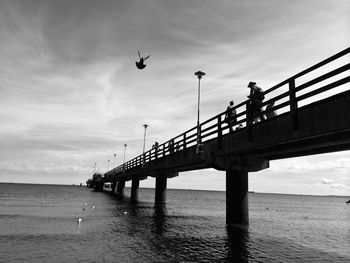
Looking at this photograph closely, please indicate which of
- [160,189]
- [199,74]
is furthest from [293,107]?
[160,189]

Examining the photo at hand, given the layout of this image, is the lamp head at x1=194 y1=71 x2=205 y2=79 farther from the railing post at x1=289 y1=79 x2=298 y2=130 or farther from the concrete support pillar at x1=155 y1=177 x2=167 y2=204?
the concrete support pillar at x1=155 y1=177 x2=167 y2=204

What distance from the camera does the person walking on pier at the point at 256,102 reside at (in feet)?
45.4

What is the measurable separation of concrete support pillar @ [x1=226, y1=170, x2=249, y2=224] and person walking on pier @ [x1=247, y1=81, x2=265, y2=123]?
269 inches

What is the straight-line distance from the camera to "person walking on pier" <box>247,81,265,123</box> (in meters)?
13.8

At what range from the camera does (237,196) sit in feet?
66.7

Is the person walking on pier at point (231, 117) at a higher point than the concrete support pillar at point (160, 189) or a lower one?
higher

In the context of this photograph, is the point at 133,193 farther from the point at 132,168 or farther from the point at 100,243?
the point at 100,243

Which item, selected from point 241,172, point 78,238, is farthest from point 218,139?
point 78,238

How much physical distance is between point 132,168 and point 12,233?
30151 mm

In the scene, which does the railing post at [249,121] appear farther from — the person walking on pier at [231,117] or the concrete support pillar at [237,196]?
the concrete support pillar at [237,196]

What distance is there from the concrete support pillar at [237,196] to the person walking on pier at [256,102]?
A: 6.82 metres

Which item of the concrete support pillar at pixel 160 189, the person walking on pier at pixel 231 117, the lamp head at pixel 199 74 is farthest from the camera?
the concrete support pillar at pixel 160 189

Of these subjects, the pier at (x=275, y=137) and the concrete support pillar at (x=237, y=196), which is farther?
the concrete support pillar at (x=237, y=196)

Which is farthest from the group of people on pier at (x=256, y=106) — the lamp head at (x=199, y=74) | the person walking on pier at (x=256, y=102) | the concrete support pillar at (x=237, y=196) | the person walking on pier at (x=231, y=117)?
the lamp head at (x=199, y=74)
